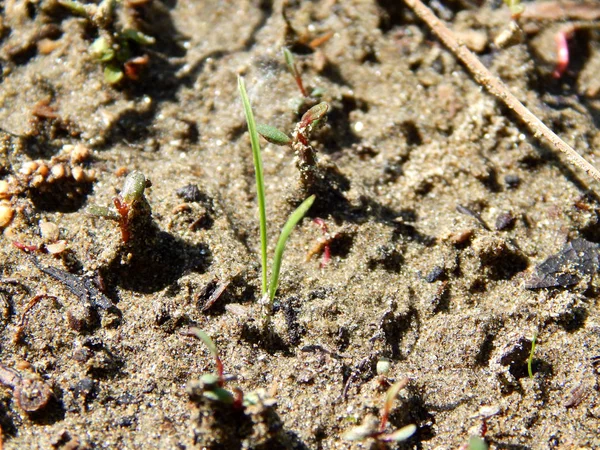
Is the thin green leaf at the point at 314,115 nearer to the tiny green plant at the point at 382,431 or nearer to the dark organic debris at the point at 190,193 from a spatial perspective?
the dark organic debris at the point at 190,193

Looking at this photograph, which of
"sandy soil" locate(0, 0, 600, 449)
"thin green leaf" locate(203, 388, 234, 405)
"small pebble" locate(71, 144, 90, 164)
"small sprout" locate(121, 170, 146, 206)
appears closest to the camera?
"thin green leaf" locate(203, 388, 234, 405)

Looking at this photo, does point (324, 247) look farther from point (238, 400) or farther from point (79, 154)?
point (79, 154)

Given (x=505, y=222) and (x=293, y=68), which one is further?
(x=293, y=68)

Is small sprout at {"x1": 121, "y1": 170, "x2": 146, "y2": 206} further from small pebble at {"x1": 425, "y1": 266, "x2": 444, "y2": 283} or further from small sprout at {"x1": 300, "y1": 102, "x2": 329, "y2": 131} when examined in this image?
small pebble at {"x1": 425, "y1": 266, "x2": 444, "y2": 283}

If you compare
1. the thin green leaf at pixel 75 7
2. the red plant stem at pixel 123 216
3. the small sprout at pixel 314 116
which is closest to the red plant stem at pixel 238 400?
the red plant stem at pixel 123 216

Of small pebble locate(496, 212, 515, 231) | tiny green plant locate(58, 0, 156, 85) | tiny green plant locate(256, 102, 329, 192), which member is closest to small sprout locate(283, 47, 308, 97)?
tiny green plant locate(256, 102, 329, 192)

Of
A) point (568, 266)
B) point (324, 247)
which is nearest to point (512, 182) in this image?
point (568, 266)

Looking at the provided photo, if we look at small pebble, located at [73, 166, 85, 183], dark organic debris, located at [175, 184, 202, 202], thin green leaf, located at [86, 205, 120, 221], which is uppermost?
thin green leaf, located at [86, 205, 120, 221]
